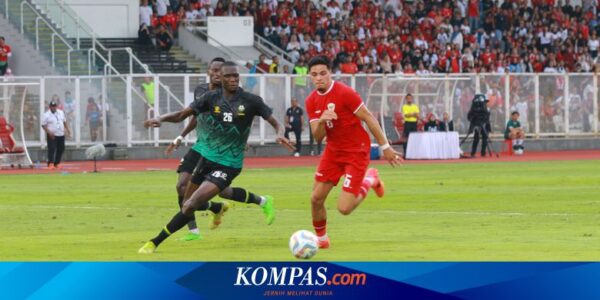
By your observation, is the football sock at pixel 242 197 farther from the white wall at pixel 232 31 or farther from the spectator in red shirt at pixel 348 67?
the white wall at pixel 232 31

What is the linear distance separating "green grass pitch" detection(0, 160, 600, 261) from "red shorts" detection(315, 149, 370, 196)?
0.81m

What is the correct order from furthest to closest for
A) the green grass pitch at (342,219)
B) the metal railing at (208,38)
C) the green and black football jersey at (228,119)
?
1. the metal railing at (208,38)
2. the green and black football jersey at (228,119)
3. the green grass pitch at (342,219)

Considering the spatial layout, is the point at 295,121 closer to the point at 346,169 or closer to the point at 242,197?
the point at 242,197

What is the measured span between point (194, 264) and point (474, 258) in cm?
450

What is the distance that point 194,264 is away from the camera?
1301 cm

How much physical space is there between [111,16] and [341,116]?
39.9 meters

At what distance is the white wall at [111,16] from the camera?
2233 inches

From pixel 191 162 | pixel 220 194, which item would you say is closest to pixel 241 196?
pixel 220 194

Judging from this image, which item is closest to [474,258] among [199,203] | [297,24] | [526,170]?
[199,203]

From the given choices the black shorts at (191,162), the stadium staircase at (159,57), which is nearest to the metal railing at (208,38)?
the stadium staircase at (159,57)

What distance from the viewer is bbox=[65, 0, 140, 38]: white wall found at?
56.7 meters

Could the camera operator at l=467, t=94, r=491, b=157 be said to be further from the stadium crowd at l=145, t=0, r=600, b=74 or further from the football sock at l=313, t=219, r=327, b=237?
the football sock at l=313, t=219, r=327, b=237

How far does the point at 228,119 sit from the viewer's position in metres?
19.0

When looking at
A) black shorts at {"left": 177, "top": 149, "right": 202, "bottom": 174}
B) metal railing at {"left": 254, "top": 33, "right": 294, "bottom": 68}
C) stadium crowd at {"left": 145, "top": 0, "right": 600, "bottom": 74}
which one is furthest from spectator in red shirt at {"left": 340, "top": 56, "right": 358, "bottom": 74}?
black shorts at {"left": 177, "top": 149, "right": 202, "bottom": 174}
